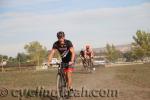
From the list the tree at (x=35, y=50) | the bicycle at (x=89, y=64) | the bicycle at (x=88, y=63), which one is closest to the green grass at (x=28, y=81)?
the bicycle at (x=88, y=63)

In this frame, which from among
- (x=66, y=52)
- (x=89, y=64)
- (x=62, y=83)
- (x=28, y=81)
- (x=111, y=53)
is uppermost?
(x=111, y=53)

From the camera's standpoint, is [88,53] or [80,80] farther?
[88,53]

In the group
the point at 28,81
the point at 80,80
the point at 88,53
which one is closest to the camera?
the point at 80,80

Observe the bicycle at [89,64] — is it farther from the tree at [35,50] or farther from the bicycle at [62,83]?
the tree at [35,50]

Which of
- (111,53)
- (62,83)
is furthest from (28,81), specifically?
(111,53)

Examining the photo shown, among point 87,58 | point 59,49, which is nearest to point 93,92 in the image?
point 59,49

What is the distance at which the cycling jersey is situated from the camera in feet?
32.9

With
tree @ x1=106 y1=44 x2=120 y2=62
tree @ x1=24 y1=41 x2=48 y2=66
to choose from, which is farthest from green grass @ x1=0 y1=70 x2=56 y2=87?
tree @ x1=106 y1=44 x2=120 y2=62

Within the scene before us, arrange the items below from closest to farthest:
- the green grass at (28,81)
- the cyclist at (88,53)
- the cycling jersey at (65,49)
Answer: the cycling jersey at (65,49), the green grass at (28,81), the cyclist at (88,53)

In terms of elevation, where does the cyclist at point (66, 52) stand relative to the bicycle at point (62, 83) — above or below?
above

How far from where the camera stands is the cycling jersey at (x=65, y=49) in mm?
10016

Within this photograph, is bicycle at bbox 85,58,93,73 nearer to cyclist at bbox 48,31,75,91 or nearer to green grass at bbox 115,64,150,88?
green grass at bbox 115,64,150,88

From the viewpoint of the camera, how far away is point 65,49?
10031 millimetres

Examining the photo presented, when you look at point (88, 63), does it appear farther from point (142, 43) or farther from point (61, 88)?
point (142, 43)
